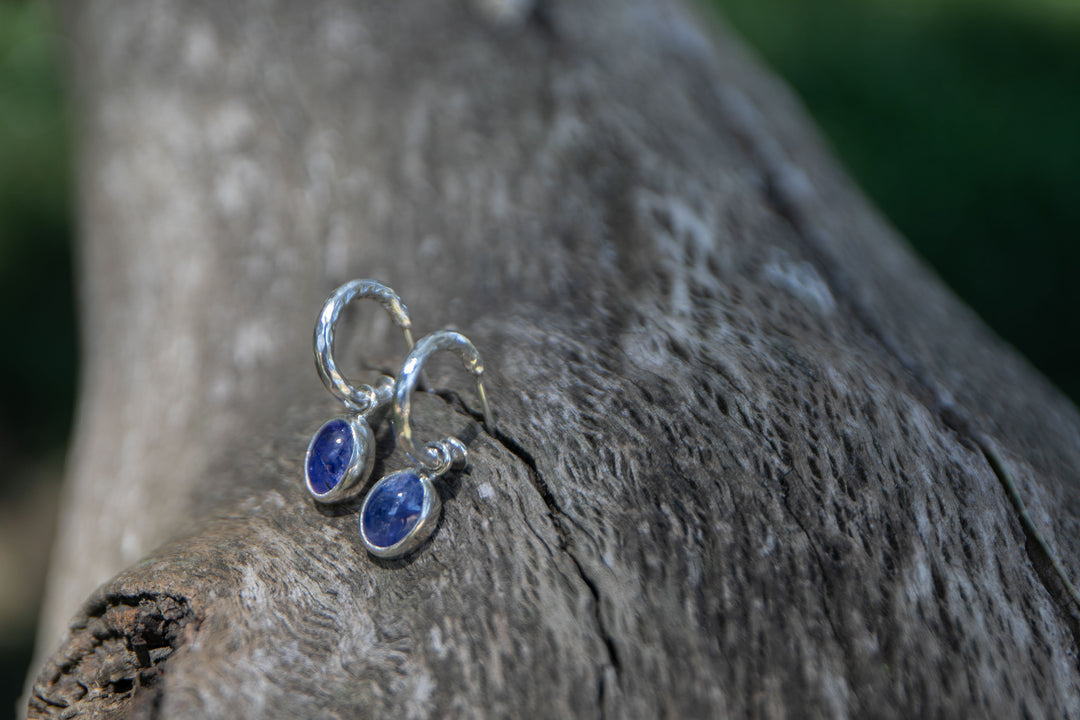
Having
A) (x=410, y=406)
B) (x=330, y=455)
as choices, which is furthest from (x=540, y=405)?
(x=330, y=455)

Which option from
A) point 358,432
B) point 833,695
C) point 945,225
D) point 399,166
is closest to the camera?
point 833,695

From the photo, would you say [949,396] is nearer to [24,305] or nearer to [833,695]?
[833,695]

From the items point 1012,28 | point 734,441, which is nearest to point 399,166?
point 734,441

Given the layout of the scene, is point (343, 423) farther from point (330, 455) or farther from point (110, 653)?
point (110, 653)

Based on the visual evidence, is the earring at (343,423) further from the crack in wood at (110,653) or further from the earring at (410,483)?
the crack in wood at (110,653)

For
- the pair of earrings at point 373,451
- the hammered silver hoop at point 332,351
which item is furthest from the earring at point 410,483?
the hammered silver hoop at point 332,351

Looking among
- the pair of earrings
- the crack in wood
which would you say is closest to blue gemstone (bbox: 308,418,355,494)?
the pair of earrings
